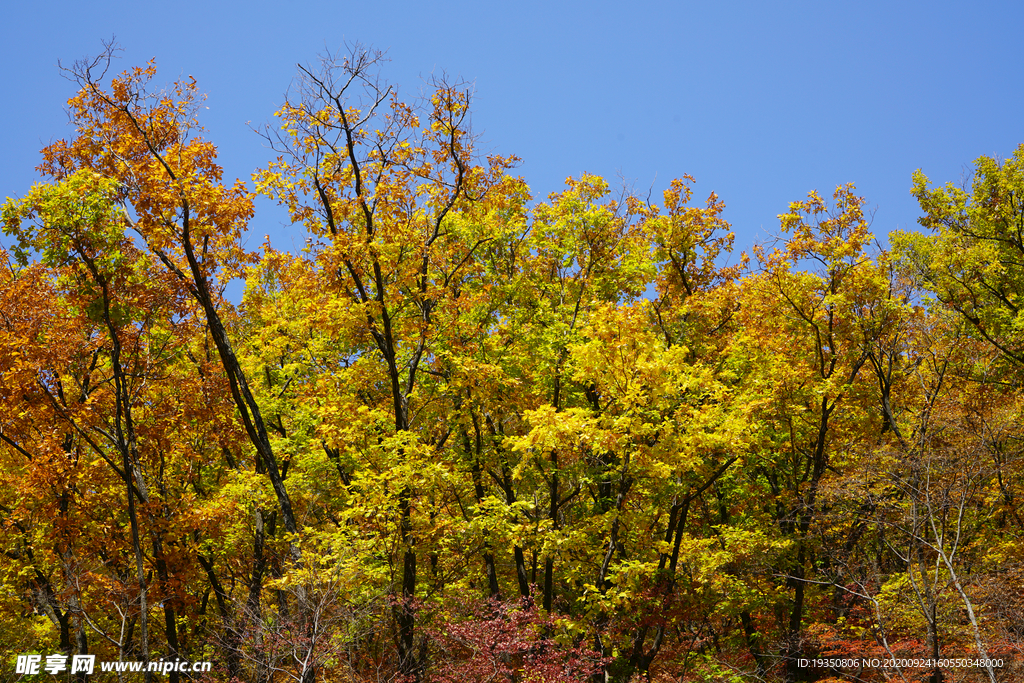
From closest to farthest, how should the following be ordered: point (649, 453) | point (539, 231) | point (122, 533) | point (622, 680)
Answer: point (649, 453), point (622, 680), point (122, 533), point (539, 231)

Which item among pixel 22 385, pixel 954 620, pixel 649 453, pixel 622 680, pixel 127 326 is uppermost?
pixel 127 326

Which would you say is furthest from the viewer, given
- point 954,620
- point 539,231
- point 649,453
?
point 539,231

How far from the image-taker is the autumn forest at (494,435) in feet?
42.0

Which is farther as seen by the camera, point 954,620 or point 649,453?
point 649,453

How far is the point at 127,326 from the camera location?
610 inches

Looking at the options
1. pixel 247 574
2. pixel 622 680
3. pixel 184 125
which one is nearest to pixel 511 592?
pixel 622 680

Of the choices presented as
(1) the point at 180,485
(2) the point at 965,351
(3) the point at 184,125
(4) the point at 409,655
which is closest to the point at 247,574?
(1) the point at 180,485

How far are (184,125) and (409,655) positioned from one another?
12.1 metres

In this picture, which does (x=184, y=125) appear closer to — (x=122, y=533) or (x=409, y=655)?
(x=122, y=533)

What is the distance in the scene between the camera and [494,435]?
51.8ft

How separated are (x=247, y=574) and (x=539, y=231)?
40.0 ft

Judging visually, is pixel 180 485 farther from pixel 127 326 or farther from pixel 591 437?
pixel 591 437

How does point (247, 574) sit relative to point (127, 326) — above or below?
below

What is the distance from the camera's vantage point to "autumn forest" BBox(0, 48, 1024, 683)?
42.0 feet
